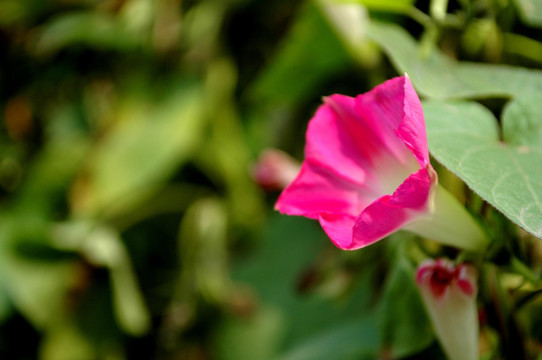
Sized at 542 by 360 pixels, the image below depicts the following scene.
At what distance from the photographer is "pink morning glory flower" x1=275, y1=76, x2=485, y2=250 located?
282 millimetres

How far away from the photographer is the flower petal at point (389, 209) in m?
0.25

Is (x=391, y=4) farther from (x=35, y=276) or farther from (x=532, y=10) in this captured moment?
(x=35, y=276)

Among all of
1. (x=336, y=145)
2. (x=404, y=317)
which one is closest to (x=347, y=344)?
(x=404, y=317)

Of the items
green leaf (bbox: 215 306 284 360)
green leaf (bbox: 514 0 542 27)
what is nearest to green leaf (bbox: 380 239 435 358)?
green leaf (bbox: 514 0 542 27)

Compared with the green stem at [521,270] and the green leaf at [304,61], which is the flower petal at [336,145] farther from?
the green leaf at [304,61]

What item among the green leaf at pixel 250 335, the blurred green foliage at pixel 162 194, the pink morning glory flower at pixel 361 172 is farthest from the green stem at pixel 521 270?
the green leaf at pixel 250 335

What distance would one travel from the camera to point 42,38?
91cm

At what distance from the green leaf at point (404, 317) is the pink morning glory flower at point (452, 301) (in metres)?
0.04

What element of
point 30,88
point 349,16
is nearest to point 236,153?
point 349,16

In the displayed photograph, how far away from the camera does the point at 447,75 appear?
38cm

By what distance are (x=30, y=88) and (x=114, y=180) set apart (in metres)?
0.33

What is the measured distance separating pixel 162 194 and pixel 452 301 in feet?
1.94

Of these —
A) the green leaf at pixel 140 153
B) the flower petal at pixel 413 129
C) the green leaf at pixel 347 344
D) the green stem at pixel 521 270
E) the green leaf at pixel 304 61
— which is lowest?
the green leaf at pixel 347 344

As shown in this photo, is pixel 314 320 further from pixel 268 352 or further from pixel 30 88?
pixel 30 88
